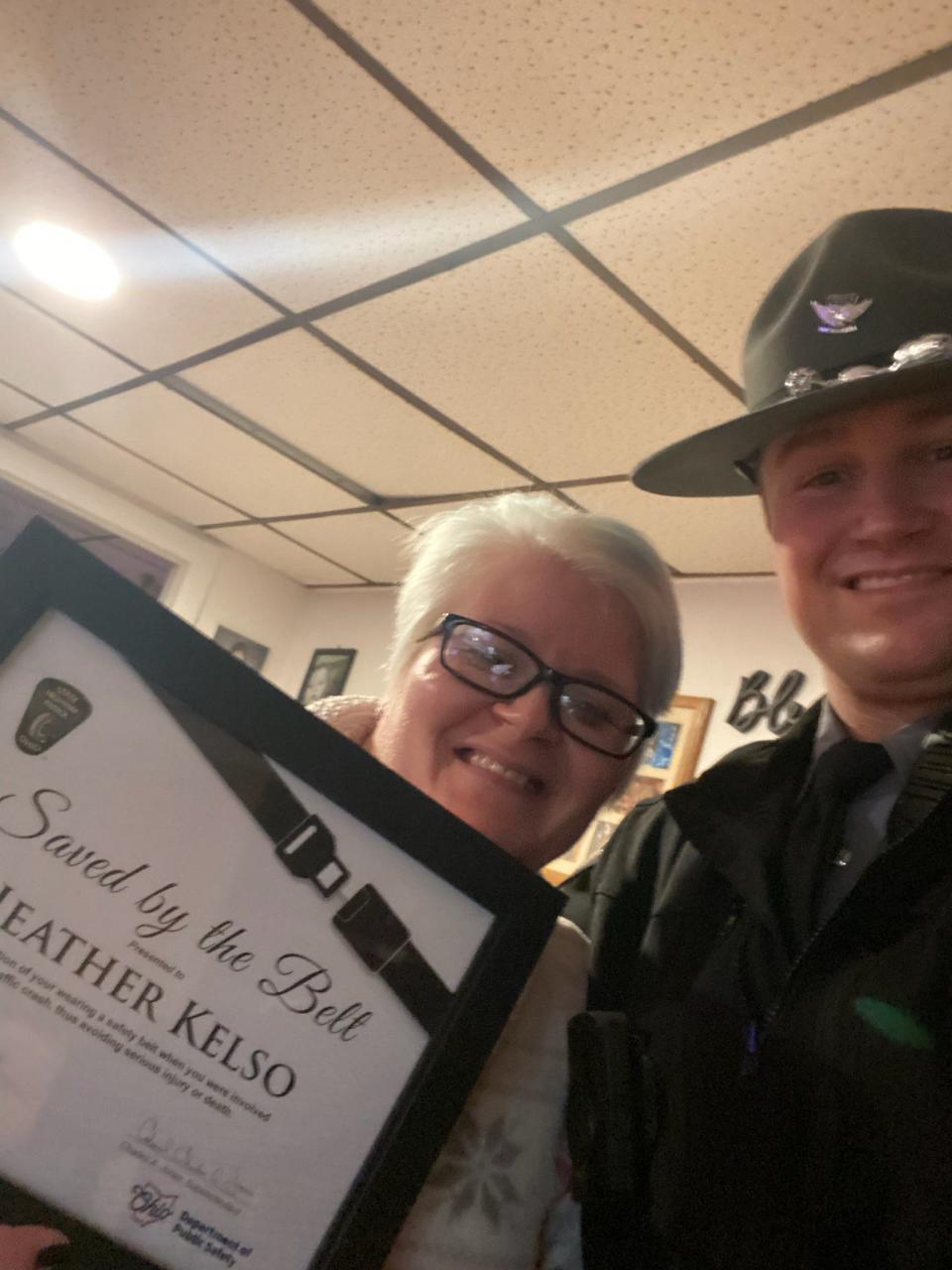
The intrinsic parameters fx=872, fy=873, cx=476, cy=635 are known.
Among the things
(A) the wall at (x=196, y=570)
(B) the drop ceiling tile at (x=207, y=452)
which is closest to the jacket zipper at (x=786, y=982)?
(B) the drop ceiling tile at (x=207, y=452)

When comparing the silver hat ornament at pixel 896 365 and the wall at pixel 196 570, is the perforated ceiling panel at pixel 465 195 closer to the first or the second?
the silver hat ornament at pixel 896 365

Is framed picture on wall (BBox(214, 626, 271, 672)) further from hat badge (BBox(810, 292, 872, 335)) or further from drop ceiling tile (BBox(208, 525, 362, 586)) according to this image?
hat badge (BBox(810, 292, 872, 335))

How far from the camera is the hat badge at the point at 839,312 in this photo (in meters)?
0.72

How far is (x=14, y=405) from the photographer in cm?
261

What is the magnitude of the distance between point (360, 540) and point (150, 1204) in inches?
97.5

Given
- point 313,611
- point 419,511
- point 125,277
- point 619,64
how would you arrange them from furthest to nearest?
point 313,611 → point 419,511 → point 125,277 → point 619,64

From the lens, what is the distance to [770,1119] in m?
0.44

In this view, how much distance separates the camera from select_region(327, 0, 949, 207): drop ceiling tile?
0.82 m

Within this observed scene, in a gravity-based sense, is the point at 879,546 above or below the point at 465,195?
below

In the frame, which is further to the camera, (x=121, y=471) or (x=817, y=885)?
(x=121, y=471)

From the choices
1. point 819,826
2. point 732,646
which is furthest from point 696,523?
point 819,826

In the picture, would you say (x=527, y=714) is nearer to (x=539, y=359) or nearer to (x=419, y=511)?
(x=539, y=359)

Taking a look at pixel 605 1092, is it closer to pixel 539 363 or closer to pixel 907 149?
pixel 907 149
